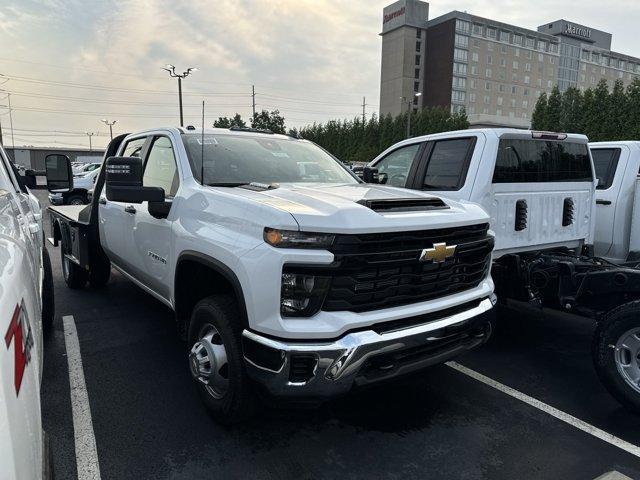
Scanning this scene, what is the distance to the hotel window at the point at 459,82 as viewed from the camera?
8603 centimetres

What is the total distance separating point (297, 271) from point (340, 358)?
0.50 metres

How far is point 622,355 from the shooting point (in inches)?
140

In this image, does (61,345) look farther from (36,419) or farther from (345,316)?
(36,419)

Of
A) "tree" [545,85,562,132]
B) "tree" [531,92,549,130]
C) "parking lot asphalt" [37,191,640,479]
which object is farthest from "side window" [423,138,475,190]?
"tree" [531,92,549,130]

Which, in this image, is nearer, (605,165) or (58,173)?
(58,173)

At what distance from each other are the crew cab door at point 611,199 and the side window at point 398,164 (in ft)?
7.22

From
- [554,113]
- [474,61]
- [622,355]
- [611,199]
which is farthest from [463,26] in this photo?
[622,355]

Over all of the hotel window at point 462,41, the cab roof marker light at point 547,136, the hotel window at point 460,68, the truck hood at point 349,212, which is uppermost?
the hotel window at point 462,41

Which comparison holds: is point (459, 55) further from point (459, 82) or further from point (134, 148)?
point (134, 148)

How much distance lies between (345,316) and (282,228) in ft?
1.89

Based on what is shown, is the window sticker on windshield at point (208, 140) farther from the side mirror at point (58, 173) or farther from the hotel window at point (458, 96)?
the hotel window at point (458, 96)

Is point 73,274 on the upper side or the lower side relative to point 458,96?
lower

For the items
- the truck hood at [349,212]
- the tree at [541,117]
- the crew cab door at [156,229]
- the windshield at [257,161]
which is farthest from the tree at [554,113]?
the crew cab door at [156,229]

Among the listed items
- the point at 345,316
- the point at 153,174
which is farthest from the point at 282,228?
the point at 153,174
